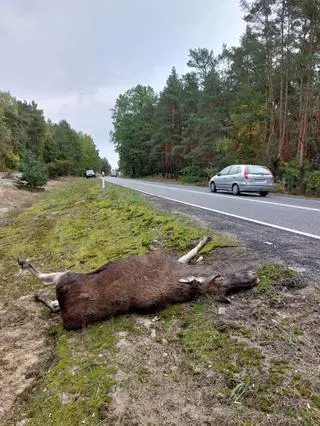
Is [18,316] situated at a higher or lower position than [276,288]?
lower

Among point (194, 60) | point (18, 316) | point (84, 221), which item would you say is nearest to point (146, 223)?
point (84, 221)

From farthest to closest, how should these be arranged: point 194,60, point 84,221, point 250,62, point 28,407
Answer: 1. point 194,60
2. point 250,62
3. point 84,221
4. point 28,407

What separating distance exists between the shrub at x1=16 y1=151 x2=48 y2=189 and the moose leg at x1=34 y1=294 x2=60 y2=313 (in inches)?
870

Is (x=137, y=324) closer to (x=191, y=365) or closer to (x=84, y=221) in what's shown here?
(x=191, y=365)

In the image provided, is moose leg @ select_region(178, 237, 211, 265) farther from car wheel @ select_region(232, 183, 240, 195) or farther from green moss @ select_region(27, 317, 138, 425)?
car wheel @ select_region(232, 183, 240, 195)

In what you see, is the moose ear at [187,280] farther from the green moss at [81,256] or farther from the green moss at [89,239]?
the green moss at [89,239]

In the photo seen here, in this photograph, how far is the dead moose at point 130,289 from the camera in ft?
10.9

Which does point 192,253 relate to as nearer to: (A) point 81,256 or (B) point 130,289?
(B) point 130,289

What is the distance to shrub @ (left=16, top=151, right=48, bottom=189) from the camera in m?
24.6

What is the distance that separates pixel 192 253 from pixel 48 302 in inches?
74.8

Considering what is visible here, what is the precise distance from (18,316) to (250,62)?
25.7m

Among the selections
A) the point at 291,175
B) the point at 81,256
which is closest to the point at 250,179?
the point at 291,175

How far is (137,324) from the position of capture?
3172 mm

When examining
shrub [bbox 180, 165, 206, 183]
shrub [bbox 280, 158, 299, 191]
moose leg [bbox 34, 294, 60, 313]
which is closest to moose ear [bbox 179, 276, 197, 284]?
Result: moose leg [bbox 34, 294, 60, 313]
